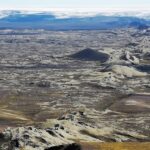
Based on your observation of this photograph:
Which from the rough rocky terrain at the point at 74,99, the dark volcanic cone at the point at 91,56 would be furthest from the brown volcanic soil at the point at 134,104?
the dark volcanic cone at the point at 91,56

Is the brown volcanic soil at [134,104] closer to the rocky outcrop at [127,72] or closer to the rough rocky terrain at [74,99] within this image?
the rough rocky terrain at [74,99]

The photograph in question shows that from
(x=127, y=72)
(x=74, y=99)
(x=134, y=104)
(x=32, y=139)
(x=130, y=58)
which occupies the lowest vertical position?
(x=74, y=99)

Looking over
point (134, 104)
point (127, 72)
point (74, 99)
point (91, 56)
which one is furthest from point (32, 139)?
point (91, 56)

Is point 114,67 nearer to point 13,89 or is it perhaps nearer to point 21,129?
point 13,89

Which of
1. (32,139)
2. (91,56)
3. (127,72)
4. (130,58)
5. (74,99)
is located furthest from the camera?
(91,56)

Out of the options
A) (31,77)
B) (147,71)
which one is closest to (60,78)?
(31,77)

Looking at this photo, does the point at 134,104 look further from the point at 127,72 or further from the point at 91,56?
the point at 91,56

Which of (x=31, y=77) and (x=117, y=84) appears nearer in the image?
(x=117, y=84)

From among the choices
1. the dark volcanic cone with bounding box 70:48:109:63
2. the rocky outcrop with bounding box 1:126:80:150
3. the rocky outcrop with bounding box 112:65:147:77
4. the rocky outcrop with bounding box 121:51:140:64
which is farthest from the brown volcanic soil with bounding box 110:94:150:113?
the dark volcanic cone with bounding box 70:48:109:63
